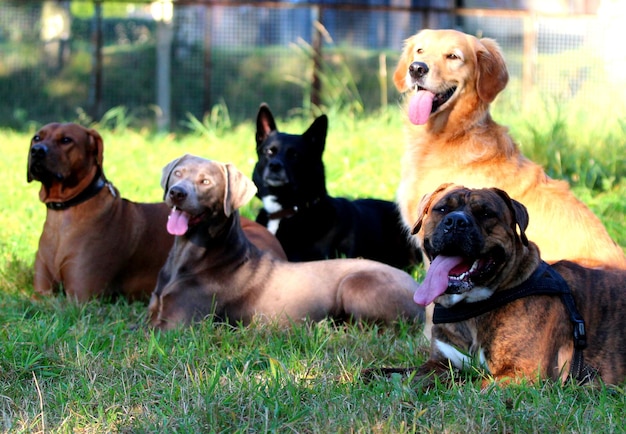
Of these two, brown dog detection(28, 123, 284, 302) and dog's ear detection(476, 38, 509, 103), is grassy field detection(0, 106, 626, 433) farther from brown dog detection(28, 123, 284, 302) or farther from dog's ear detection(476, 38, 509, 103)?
dog's ear detection(476, 38, 509, 103)

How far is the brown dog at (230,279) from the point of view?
5.33m

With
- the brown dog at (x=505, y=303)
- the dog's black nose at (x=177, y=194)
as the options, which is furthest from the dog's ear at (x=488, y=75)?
the dog's black nose at (x=177, y=194)

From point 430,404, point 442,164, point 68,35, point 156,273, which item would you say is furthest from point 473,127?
point 68,35

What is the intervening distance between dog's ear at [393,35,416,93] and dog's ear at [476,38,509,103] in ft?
1.52

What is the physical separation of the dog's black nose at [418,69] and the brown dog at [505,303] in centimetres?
120

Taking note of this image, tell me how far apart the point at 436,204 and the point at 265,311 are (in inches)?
64.6

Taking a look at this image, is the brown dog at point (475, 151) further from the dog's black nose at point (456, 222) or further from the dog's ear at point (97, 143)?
→ the dog's ear at point (97, 143)

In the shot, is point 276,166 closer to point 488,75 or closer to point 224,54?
point 488,75

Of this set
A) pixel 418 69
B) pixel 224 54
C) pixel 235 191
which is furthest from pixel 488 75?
pixel 224 54

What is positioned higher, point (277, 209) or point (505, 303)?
point (505, 303)

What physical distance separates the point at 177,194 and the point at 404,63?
1.78m

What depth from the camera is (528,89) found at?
594 inches

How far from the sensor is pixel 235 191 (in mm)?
5418

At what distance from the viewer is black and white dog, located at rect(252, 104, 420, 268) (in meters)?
7.02
